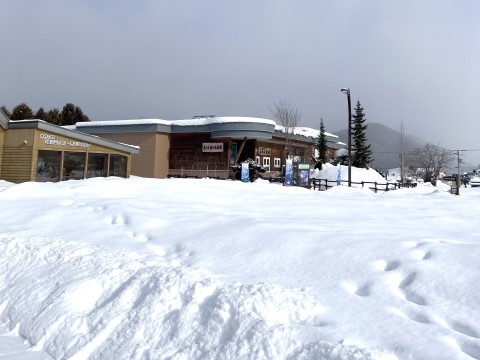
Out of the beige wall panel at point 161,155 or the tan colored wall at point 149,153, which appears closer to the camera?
the tan colored wall at point 149,153

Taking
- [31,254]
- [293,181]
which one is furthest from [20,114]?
[31,254]

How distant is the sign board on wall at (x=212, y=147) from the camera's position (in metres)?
45.3

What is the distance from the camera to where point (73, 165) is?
2758cm

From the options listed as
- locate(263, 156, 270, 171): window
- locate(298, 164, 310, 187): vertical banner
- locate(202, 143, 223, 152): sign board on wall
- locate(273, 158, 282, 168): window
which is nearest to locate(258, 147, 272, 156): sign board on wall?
locate(263, 156, 270, 171): window

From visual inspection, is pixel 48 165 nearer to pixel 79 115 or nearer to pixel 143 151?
pixel 143 151

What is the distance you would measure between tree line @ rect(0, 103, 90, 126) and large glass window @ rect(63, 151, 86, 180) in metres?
38.5

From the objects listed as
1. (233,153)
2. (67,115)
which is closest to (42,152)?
(233,153)

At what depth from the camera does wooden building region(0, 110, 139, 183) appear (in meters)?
25.0

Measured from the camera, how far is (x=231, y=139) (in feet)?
148

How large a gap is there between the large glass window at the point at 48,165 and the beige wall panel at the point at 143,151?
18.8 metres

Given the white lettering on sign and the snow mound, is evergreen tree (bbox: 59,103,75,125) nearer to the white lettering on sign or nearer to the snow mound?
the white lettering on sign

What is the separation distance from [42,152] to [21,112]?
→ 138 ft

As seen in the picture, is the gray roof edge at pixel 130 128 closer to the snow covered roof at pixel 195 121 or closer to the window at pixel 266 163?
the snow covered roof at pixel 195 121

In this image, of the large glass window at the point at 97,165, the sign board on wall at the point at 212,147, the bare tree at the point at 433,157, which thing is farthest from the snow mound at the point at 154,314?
the bare tree at the point at 433,157
